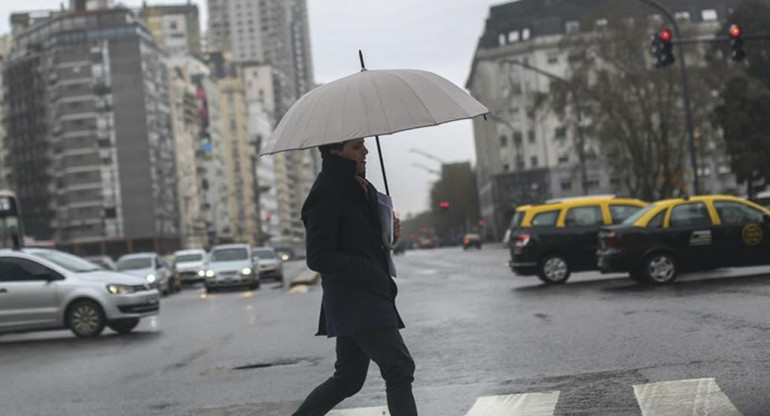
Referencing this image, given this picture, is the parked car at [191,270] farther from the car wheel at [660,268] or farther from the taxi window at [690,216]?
the taxi window at [690,216]

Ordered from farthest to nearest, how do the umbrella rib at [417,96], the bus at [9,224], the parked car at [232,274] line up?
the parked car at [232,274] → the bus at [9,224] → the umbrella rib at [417,96]

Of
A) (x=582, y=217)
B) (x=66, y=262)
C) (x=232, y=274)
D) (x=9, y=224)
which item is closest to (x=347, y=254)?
(x=66, y=262)

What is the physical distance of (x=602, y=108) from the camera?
55.8m

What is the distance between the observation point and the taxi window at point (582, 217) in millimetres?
22656

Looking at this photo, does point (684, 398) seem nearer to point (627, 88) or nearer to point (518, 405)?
point (518, 405)

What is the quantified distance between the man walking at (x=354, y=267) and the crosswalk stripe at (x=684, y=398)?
221cm

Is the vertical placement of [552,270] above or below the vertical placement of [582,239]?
below

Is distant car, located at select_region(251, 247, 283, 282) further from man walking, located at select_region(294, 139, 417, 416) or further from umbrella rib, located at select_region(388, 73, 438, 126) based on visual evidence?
man walking, located at select_region(294, 139, 417, 416)

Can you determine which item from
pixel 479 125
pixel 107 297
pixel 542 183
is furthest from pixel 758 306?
pixel 479 125

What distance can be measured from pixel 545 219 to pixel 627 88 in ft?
113

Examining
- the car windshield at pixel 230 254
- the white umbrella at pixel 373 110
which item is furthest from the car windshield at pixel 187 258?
the white umbrella at pixel 373 110

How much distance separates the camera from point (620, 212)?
23.3 metres

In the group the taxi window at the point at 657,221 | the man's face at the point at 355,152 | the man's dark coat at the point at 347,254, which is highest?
the man's face at the point at 355,152

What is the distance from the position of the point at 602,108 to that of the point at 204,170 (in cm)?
10509
